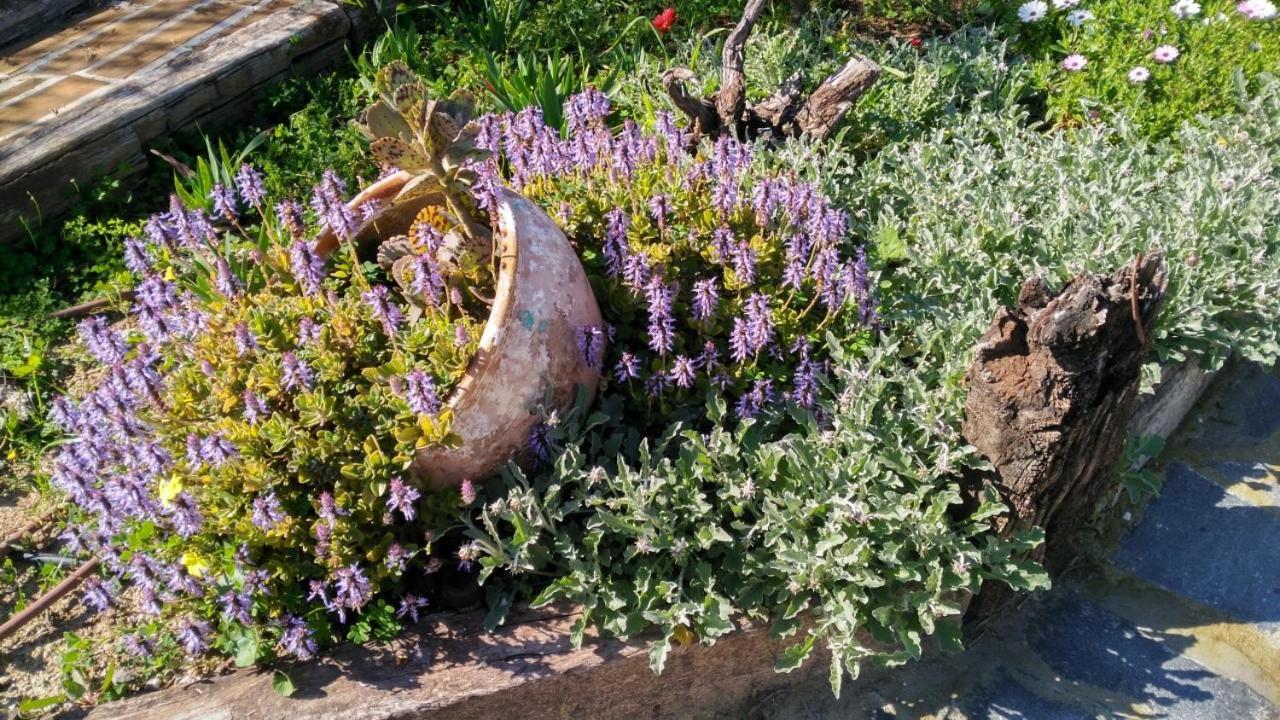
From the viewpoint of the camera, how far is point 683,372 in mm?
3053

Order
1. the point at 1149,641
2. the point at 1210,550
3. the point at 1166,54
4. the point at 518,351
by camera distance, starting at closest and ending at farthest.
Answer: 1. the point at 518,351
2. the point at 1149,641
3. the point at 1210,550
4. the point at 1166,54

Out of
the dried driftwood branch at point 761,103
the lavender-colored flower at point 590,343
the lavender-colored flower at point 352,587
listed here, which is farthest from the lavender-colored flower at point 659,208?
the lavender-colored flower at point 352,587

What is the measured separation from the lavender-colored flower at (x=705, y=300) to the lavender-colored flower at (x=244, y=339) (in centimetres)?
131

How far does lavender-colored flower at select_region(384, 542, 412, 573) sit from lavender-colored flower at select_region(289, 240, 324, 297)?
0.81 metres

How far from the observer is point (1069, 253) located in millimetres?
3695

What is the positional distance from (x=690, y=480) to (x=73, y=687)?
Answer: 187cm

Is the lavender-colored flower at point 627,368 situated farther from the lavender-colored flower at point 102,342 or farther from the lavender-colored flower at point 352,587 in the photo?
the lavender-colored flower at point 102,342

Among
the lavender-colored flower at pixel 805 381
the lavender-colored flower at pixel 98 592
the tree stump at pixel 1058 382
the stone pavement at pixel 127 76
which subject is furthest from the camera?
the stone pavement at pixel 127 76

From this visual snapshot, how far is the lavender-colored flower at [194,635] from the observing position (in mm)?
2635

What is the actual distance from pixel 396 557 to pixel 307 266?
896 millimetres

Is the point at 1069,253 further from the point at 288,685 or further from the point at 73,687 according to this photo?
the point at 73,687

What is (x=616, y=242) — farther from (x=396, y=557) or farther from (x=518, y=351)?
(x=396, y=557)

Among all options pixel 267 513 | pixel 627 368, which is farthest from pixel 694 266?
pixel 267 513

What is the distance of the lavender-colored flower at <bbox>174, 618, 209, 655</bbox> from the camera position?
2.63 m
